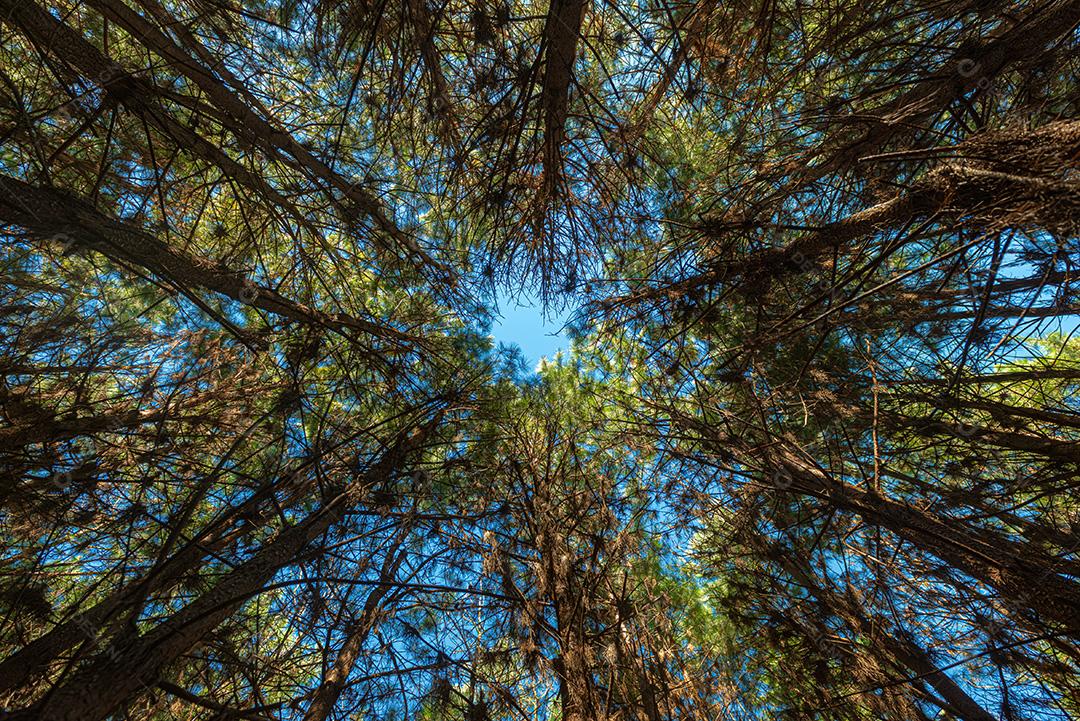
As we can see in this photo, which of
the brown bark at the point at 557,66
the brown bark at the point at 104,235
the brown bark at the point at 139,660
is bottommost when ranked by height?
the brown bark at the point at 139,660

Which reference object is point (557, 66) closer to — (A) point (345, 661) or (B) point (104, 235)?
(B) point (104, 235)

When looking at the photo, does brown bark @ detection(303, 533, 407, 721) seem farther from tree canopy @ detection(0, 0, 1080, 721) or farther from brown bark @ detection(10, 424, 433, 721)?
brown bark @ detection(10, 424, 433, 721)

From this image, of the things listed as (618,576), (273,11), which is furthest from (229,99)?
(618,576)

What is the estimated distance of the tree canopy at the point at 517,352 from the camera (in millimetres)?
1982

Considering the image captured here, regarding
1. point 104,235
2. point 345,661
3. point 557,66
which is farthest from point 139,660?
point 557,66

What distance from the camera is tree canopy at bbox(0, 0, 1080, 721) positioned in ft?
6.50

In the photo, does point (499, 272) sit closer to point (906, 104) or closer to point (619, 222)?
point (619, 222)

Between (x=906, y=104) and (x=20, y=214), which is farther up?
(x=906, y=104)

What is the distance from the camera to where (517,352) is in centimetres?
461

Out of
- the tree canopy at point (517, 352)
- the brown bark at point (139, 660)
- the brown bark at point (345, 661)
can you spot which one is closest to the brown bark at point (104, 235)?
the tree canopy at point (517, 352)

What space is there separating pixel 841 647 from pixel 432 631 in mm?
3239

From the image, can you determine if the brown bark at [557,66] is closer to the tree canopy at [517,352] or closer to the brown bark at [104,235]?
the tree canopy at [517,352]

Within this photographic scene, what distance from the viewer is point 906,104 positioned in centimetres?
261

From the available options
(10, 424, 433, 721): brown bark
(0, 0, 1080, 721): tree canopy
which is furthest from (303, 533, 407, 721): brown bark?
(10, 424, 433, 721): brown bark
